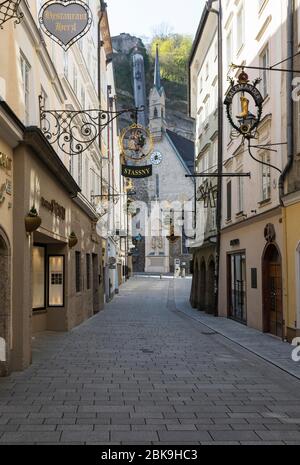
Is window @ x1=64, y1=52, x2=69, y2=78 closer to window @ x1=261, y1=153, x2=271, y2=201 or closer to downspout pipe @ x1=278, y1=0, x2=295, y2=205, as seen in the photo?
window @ x1=261, y1=153, x2=271, y2=201

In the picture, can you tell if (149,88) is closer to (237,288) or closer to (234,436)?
(237,288)

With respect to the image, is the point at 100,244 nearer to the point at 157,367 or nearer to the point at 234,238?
the point at 234,238

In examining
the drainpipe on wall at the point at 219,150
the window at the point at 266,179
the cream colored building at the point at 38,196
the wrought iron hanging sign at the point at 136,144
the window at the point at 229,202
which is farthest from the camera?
the drainpipe on wall at the point at 219,150

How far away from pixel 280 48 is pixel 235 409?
10.8 metres

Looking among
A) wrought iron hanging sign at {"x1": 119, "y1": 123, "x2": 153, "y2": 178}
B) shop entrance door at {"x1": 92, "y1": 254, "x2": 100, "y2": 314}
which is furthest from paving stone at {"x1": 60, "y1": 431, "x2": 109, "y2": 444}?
shop entrance door at {"x1": 92, "y1": 254, "x2": 100, "y2": 314}

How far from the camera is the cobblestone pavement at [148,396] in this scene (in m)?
6.35

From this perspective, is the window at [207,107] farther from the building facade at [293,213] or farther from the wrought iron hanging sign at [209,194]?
the building facade at [293,213]

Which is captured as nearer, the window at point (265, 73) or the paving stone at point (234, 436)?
the paving stone at point (234, 436)

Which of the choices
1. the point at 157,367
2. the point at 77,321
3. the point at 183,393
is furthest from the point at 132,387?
the point at 77,321

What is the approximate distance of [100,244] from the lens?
27953 millimetres

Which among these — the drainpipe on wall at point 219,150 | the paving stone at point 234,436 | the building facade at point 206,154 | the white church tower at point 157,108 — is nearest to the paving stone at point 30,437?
the paving stone at point 234,436

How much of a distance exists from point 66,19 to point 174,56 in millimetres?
105540

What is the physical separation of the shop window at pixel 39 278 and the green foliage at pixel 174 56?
328ft

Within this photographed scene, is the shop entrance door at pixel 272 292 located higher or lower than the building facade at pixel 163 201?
lower
